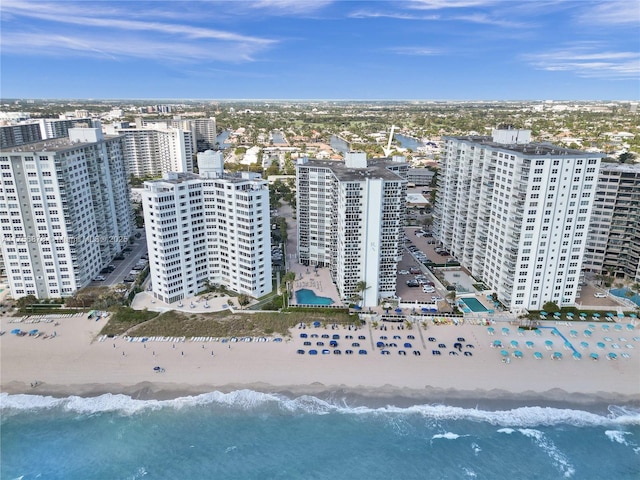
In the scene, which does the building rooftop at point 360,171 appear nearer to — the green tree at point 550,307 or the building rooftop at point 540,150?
the building rooftop at point 540,150

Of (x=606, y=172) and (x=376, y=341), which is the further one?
(x=606, y=172)

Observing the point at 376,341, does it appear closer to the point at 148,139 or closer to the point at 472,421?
the point at 472,421

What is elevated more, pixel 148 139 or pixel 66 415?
pixel 148 139

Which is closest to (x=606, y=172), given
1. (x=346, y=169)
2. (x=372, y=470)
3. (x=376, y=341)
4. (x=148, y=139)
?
(x=346, y=169)

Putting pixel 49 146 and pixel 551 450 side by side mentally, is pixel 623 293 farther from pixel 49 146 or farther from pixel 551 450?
pixel 49 146

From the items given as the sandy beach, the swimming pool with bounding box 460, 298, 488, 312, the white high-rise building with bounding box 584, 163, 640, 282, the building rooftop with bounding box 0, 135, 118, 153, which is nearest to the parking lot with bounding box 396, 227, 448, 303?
the swimming pool with bounding box 460, 298, 488, 312

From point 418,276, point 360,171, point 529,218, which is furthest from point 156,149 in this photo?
point 529,218
